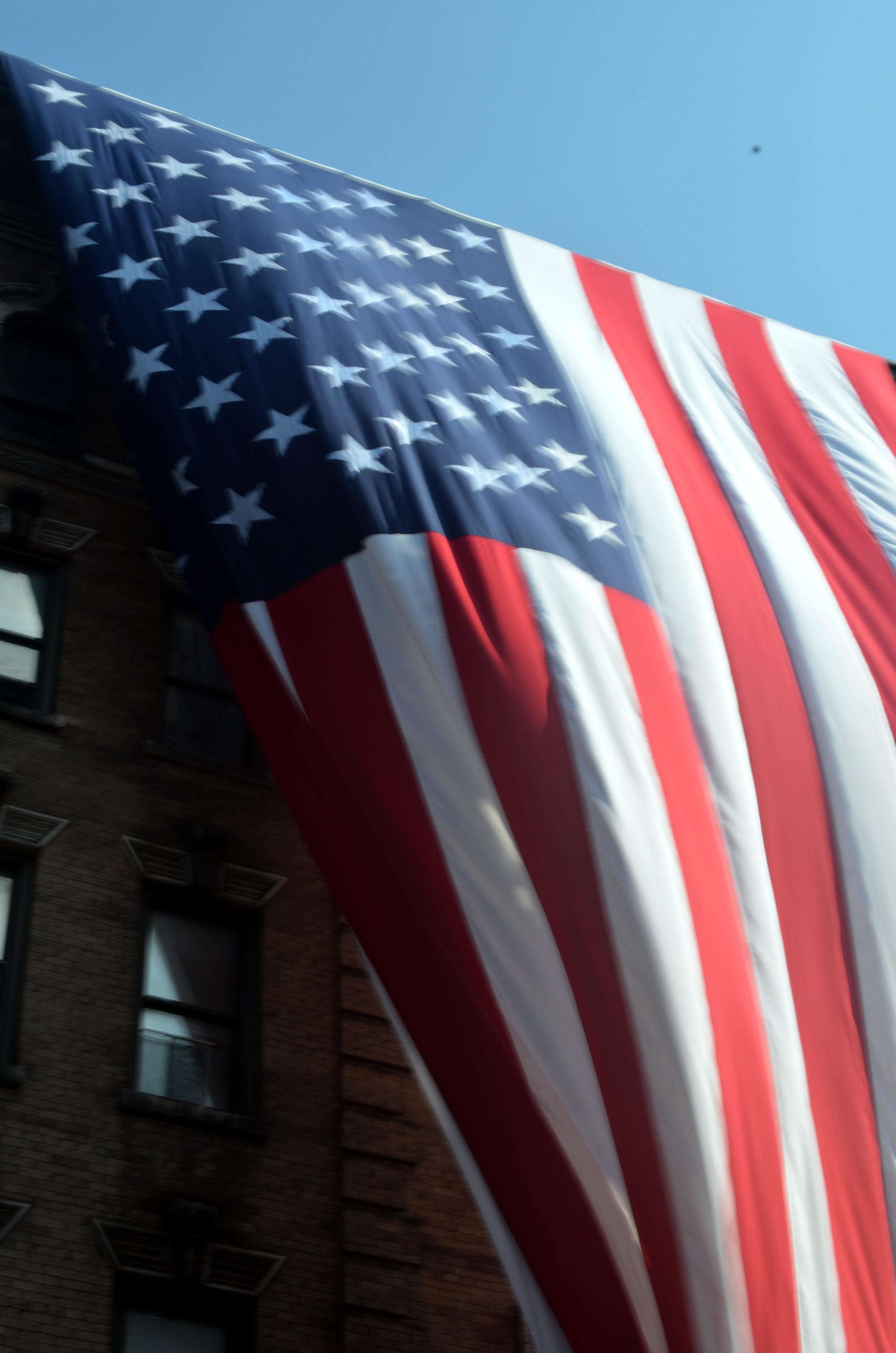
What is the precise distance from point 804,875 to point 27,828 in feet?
21.6

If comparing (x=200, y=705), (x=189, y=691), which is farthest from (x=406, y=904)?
(x=189, y=691)

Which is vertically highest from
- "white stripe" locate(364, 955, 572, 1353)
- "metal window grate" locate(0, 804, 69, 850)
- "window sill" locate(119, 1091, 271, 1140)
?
"metal window grate" locate(0, 804, 69, 850)

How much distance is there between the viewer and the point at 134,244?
1606cm

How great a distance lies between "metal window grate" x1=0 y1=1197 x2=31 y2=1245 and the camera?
11938 mm

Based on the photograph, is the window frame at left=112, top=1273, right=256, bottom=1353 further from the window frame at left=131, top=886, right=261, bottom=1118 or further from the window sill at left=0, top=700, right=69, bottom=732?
the window sill at left=0, top=700, right=69, bottom=732

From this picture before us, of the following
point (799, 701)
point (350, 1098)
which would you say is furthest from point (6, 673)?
point (799, 701)

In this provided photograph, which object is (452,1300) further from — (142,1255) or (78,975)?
(78,975)

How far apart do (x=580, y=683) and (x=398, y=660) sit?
4.48 feet

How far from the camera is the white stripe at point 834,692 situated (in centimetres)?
1214

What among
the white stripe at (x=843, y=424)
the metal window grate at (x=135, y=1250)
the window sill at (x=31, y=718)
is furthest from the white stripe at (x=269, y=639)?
the white stripe at (x=843, y=424)

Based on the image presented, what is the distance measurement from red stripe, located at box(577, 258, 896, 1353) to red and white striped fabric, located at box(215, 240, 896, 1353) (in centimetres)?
3

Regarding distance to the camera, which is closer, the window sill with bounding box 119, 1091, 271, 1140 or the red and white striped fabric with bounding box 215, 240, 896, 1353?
the red and white striped fabric with bounding box 215, 240, 896, 1353

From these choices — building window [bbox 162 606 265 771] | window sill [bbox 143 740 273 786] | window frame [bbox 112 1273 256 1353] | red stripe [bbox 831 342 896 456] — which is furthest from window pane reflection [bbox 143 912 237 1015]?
red stripe [bbox 831 342 896 456]

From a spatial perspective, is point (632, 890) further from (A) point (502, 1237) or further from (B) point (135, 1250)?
(B) point (135, 1250)
